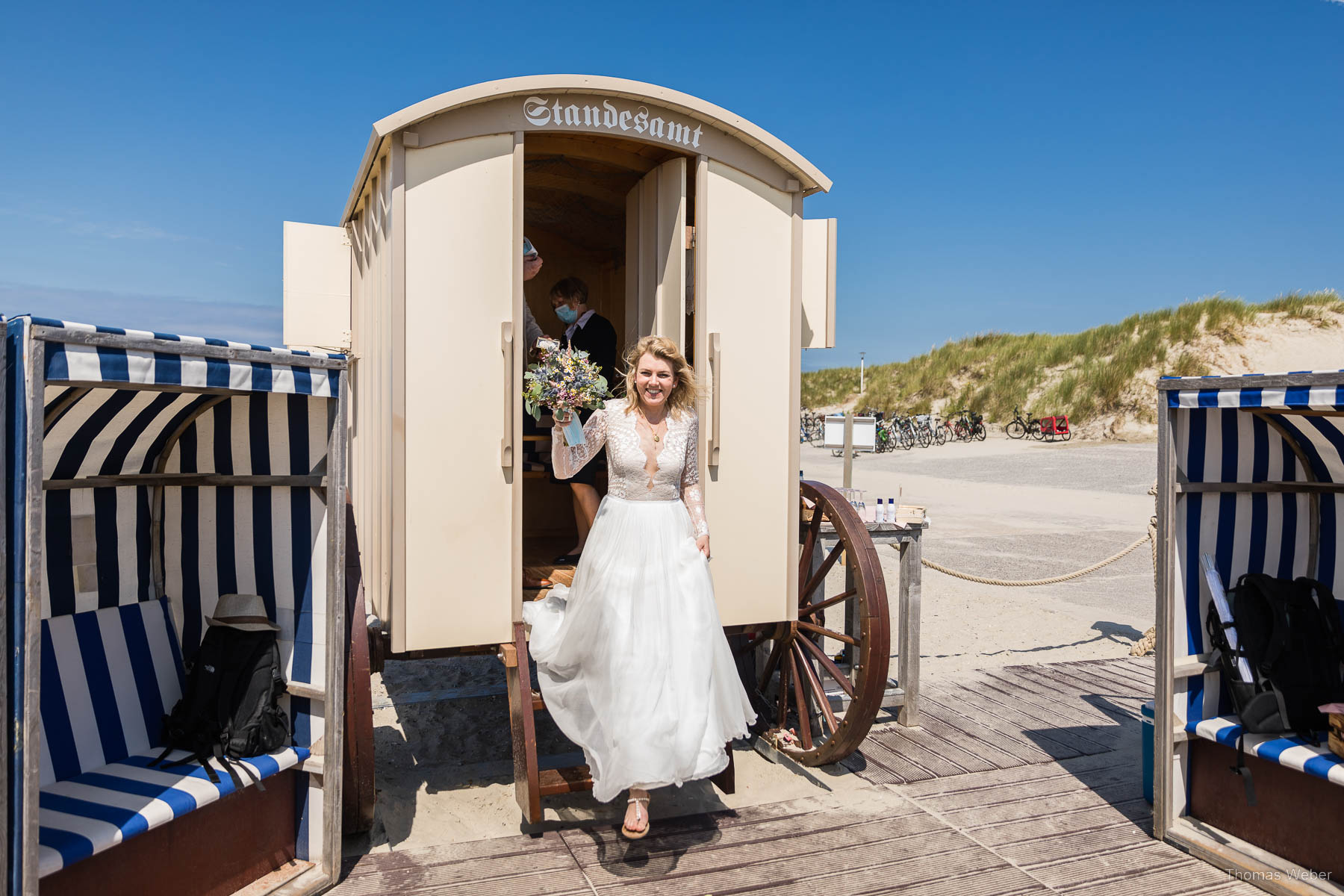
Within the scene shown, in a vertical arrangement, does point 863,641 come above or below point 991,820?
above

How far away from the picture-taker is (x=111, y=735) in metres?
3.40

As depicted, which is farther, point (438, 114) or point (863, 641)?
point (863, 641)

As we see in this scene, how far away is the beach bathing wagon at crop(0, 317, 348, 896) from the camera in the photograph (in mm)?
2904

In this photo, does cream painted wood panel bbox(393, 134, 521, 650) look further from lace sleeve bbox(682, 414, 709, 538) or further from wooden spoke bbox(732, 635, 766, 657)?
wooden spoke bbox(732, 635, 766, 657)

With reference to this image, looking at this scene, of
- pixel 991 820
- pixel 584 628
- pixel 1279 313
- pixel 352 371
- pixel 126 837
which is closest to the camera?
pixel 126 837

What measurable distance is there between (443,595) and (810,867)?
1853mm

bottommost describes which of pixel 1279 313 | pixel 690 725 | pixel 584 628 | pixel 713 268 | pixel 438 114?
pixel 690 725

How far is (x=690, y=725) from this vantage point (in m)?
3.57

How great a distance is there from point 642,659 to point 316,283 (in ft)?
10.4

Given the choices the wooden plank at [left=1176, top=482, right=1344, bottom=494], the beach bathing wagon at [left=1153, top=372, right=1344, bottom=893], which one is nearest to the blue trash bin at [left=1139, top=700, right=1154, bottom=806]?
the beach bathing wagon at [left=1153, top=372, right=1344, bottom=893]

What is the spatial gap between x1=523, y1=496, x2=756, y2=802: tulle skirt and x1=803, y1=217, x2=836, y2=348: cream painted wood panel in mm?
1498

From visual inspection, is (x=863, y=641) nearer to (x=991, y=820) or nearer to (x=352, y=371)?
(x=991, y=820)

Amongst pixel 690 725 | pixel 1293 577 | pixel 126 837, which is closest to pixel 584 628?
pixel 690 725

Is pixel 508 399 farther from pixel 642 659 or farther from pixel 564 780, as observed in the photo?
pixel 564 780
